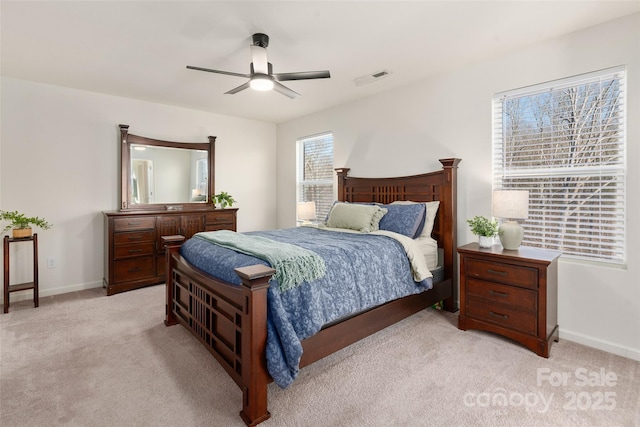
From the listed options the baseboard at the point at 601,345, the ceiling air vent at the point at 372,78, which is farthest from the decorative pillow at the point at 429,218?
the ceiling air vent at the point at 372,78

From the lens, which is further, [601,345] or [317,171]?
[317,171]

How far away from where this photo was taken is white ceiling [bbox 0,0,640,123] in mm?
2270

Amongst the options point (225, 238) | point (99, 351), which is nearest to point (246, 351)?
point (225, 238)

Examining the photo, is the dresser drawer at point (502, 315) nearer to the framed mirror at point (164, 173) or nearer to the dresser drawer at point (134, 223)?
the dresser drawer at point (134, 223)

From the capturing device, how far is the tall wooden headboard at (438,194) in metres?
3.29

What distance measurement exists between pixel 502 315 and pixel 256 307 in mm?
2072

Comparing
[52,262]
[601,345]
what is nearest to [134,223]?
[52,262]

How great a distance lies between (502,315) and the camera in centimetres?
260

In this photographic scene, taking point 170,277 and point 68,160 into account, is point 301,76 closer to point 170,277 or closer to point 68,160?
point 170,277

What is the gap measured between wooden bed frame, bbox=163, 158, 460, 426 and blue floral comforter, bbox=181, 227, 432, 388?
0.08 m

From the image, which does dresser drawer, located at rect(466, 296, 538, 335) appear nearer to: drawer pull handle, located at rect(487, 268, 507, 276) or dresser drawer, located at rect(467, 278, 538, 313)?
dresser drawer, located at rect(467, 278, 538, 313)

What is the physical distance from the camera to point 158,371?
2.21 metres

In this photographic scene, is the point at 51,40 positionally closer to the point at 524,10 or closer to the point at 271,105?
the point at 271,105

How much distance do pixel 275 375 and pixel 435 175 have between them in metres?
2.64
